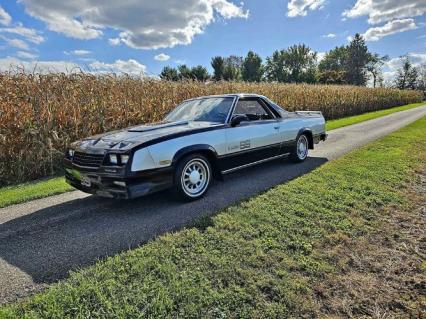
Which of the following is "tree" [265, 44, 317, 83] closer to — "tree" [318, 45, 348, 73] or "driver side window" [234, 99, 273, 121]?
"tree" [318, 45, 348, 73]

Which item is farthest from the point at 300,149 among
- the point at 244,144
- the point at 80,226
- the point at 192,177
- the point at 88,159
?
the point at 80,226

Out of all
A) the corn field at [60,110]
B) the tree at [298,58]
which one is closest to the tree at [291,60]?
the tree at [298,58]

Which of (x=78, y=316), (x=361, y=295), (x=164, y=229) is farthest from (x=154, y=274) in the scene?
(x=361, y=295)

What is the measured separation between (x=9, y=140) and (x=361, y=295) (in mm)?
6943

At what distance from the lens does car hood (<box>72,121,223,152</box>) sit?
4160 mm

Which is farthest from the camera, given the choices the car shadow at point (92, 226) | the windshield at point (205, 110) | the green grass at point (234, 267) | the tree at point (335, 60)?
the tree at point (335, 60)

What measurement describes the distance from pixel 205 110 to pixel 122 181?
2228 mm

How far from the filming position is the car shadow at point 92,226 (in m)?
3.19

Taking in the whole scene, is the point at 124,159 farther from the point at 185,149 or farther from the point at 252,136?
the point at 252,136

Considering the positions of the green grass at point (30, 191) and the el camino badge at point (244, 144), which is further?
the el camino badge at point (244, 144)

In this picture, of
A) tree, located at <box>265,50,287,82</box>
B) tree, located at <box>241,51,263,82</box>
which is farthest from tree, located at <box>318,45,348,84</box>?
tree, located at <box>241,51,263,82</box>

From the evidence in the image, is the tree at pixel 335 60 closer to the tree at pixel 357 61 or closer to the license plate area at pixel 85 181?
the tree at pixel 357 61

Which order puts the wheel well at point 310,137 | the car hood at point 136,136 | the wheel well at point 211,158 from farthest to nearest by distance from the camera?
the wheel well at point 310,137 < the wheel well at point 211,158 < the car hood at point 136,136

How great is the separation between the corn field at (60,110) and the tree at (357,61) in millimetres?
77760
